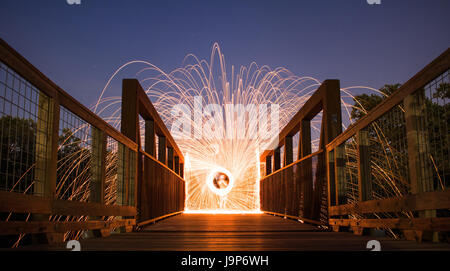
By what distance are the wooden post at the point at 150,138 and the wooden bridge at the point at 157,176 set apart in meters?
0.02

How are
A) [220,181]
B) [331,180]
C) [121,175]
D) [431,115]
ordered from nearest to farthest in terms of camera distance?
1. [431,115]
2. [121,175]
3. [331,180]
4. [220,181]

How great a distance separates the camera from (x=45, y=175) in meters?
2.76

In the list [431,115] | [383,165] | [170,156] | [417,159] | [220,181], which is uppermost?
[170,156]

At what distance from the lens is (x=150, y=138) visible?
689cm

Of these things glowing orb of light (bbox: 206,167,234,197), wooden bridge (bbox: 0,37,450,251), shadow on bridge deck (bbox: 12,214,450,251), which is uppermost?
glowing orb of light (bbox: 206,167,234,197)

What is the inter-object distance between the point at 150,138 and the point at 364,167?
3.81 m

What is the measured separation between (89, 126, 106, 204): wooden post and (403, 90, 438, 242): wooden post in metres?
2.35

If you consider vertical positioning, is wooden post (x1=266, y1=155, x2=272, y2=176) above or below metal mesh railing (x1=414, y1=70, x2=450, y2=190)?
above

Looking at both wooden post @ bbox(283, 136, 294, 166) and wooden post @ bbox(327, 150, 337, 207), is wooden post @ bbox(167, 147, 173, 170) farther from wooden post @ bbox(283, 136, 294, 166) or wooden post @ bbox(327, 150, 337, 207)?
wooden post @ bbox(327, 150, 337, 207)

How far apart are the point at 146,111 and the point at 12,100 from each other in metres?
4.04

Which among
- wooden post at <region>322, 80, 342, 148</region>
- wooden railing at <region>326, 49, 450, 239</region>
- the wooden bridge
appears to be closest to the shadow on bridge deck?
the wooden bridge

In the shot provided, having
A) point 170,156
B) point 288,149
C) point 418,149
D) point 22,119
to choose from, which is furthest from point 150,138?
point 170,156

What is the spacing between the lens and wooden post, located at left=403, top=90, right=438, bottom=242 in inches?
105

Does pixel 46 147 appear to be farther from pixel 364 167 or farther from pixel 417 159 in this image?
pixel 364 167
